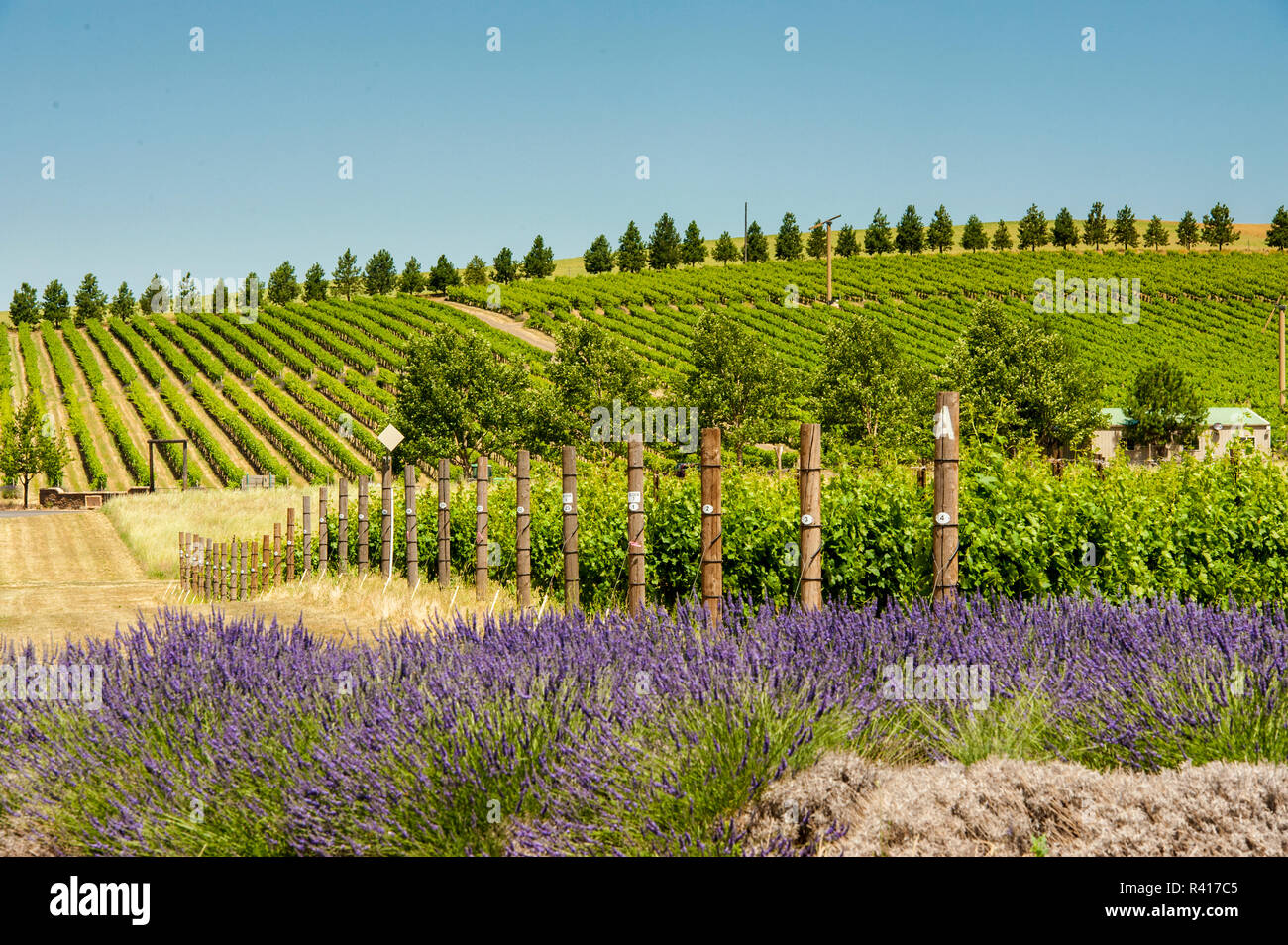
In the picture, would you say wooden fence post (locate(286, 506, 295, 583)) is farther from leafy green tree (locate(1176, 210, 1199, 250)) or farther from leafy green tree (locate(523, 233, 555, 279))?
leafy green tree (locate(1176, 210, 1199, 250))

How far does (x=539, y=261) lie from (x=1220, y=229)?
85946mm

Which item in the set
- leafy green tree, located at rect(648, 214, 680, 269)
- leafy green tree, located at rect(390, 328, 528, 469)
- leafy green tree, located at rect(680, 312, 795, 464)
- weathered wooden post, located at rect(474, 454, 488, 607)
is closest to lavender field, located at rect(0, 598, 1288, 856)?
weathered wooden post, located at rect(474, 454, 488, 607)

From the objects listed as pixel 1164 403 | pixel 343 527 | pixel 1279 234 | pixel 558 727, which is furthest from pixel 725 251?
pixel 558 727

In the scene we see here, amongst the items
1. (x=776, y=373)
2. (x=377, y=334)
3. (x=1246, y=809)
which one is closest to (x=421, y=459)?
(x=776, y=373)

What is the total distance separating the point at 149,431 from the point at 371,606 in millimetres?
53925

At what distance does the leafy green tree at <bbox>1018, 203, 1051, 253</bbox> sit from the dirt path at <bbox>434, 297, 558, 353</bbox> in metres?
69.5

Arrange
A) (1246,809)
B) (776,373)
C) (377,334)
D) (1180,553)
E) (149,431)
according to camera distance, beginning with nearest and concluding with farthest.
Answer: (1246,809), (1180,553), (776,373), (149,431), (377,334)

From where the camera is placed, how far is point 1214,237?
12938cm

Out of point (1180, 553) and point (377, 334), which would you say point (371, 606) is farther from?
point (377, 334)

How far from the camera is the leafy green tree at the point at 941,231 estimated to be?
125 metres

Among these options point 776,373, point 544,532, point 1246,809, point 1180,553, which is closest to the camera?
point 1246,809

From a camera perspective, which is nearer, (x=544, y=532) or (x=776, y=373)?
(x=544, y=532)

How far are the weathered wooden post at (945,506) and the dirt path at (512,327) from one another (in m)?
66.2
